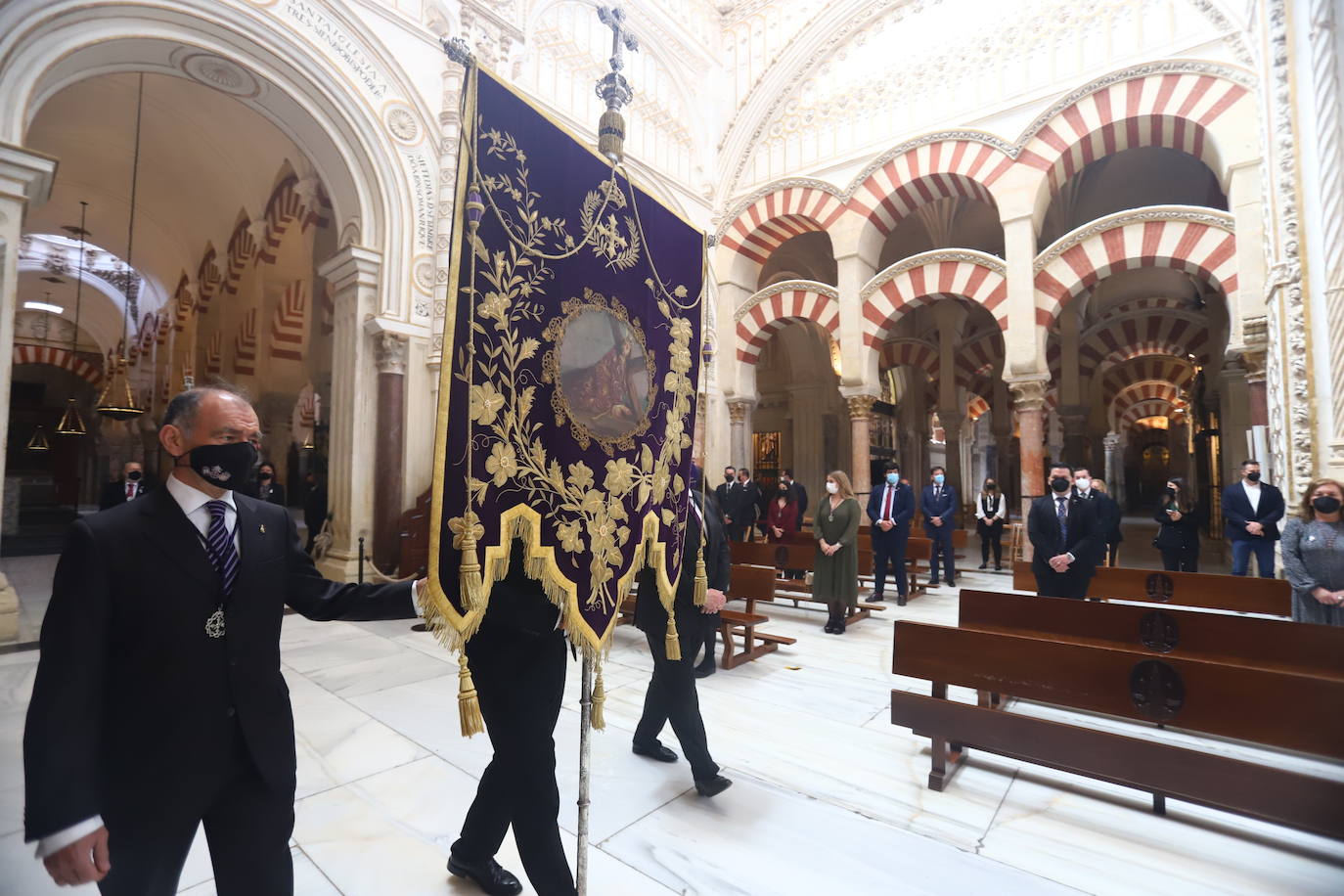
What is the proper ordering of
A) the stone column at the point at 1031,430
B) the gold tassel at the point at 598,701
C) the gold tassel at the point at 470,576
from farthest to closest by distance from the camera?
the stone column at the point at 1031,430 → the gold tassel at the point at 598,701 → the gold tassel at the point at 470,576

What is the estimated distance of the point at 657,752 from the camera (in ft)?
8.81

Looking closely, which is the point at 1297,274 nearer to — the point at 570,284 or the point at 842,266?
the point at 842,266

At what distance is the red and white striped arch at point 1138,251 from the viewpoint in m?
6.57

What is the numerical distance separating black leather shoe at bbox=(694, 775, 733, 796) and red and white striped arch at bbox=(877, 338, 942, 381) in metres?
11.8


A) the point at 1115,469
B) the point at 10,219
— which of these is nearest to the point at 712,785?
the point at 10,219

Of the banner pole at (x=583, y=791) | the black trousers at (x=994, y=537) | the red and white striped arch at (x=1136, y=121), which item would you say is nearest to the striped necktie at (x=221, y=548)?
the banner pole at (x=583, y=791)

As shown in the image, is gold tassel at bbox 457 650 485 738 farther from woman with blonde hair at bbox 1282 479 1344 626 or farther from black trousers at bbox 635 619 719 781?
woman with blonde hair at bbox 1282 479 1344 626

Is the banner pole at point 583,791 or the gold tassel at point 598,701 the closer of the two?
the banner pole at point 583,791

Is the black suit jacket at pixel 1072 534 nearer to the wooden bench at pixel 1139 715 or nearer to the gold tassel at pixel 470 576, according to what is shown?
the wooden bench at pixel 1139 715

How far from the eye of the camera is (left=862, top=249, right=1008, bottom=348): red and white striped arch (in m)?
8.05

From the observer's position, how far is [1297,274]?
4.90 m

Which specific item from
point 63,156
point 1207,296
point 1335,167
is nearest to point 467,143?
point 1335,167

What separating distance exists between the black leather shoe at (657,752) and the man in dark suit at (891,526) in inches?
156

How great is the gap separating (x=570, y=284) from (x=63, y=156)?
39.8 ft
